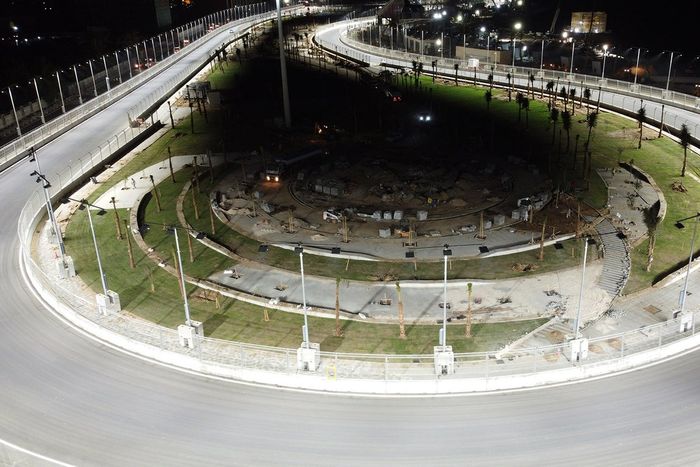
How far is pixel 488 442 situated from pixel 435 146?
43536 mm

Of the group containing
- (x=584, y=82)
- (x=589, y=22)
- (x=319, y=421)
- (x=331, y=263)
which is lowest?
(x=331, y=263)

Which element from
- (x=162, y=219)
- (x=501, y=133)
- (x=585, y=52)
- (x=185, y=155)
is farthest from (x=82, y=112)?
(x=585, y=52)

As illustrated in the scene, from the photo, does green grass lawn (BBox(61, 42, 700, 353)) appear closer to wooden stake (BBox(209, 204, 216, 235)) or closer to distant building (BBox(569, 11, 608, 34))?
wooden stake (BBox(209, 204, 216, 235))

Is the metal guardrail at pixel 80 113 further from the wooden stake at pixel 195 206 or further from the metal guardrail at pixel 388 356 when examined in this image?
the metal guardrail at pixel 388 356

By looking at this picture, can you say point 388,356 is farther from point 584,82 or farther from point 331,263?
point 584,82

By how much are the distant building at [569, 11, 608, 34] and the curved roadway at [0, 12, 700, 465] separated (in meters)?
112

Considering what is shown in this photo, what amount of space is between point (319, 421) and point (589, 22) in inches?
4838

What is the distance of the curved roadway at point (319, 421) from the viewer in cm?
2475

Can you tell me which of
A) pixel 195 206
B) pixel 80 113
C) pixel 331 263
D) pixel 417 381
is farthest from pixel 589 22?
pixel 417 381

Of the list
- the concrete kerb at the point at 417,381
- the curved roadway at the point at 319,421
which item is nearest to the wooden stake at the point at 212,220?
the concrete kerb at the point at 417,381

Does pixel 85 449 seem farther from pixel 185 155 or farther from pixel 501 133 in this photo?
pixel 501 133

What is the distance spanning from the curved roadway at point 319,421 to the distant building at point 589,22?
112 m

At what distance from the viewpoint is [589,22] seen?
127750 mm

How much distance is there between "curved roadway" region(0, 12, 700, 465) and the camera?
2475 cm
